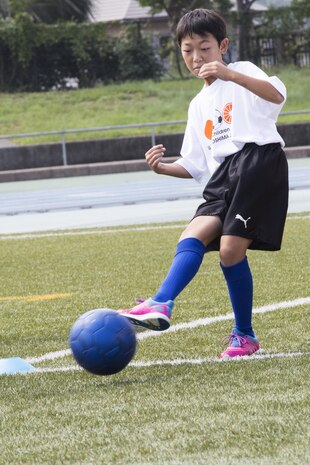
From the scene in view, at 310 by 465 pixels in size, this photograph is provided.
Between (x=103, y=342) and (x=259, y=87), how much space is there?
1.40 meters

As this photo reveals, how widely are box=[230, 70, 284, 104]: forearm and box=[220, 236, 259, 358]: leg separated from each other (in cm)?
67

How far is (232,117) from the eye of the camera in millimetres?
6109

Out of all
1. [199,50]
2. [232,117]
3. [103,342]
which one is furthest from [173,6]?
[103,342]

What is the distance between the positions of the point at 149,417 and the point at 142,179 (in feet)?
68.4

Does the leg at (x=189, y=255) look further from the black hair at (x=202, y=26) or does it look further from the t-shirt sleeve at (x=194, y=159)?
the black hair at (x=202, y=26)

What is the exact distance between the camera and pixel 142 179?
83.5 feet

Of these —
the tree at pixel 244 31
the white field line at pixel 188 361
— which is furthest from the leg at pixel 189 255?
the tree at pixel 244 31

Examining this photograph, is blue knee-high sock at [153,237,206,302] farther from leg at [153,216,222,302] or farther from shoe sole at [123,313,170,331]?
shoe sole at [123,313,170,331]

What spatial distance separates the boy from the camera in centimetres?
598

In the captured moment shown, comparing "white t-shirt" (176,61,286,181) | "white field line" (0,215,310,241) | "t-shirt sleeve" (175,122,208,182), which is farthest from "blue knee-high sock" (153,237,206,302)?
"white field line" (0,215,310,241)

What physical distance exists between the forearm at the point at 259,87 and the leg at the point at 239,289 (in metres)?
0.67

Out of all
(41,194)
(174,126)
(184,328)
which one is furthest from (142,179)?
(184,328)

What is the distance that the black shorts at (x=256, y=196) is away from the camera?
19.6 feet

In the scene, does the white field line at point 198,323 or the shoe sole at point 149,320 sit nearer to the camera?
the shoe sole at point 149,320
